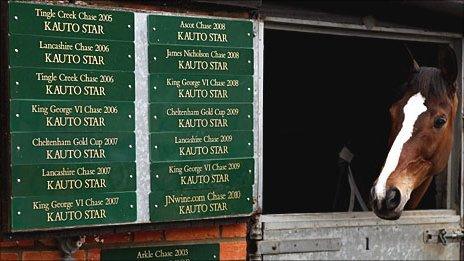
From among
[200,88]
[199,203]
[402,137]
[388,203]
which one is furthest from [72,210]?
[402,137]

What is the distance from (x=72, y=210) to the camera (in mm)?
3648

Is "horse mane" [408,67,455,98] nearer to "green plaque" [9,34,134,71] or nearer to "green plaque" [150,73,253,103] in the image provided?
"green plaque" [150,73,253,103]

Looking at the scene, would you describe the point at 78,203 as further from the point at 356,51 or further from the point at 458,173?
the point at 356,51

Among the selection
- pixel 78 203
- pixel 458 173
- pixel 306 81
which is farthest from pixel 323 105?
pixel 78 203

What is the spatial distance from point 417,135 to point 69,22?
2502 mm

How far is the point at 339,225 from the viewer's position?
477cm

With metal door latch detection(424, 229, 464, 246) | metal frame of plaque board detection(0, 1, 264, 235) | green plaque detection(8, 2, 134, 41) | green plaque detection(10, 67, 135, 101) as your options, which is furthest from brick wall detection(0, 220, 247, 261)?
metal door latch detection(424, 229, 464, 246)

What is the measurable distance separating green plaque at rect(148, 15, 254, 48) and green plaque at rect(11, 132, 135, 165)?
0.69 meters

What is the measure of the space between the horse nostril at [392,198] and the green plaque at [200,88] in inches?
45.5

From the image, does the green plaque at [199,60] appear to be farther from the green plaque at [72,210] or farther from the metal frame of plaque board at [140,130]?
the green plaque at [72,210]

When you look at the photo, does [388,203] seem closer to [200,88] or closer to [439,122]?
[439,122]

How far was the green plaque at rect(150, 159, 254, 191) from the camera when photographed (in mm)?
3979

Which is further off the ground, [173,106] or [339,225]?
[173,106]

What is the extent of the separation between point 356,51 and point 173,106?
303cm
